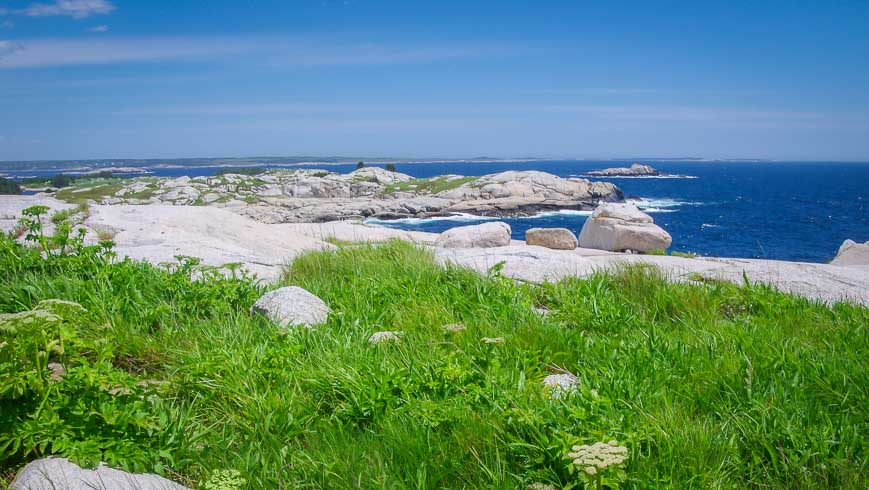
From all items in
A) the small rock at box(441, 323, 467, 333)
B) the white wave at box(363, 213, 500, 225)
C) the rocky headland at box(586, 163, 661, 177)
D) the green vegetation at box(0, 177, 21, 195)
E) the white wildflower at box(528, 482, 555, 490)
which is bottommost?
the white wave at box(363, 213, 500, 225)

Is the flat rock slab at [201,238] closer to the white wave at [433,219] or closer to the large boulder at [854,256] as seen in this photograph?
the large boulder at [854,256]

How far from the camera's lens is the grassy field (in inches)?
98.0

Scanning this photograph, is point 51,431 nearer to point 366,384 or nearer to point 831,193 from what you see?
point 366,384

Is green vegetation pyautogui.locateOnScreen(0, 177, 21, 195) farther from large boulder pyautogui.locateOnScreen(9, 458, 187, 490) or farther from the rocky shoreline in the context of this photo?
large boulder pyautogui.locateOnScreen(9, 458, 187, 490)

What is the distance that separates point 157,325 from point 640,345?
12.4ft

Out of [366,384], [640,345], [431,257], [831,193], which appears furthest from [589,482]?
[831,193]

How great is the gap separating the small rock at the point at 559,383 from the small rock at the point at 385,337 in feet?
3.69

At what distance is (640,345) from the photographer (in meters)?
3.78

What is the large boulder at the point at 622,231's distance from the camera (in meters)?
18.6

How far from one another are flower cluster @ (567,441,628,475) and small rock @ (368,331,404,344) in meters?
1.84

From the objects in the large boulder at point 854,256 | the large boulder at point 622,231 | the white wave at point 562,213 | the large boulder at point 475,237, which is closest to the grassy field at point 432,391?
the large boulder at point 475,237

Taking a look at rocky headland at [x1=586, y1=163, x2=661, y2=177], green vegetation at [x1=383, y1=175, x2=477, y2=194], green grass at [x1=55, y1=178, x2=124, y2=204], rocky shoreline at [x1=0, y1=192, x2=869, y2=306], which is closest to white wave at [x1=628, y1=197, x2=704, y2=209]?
green vegetation at [x1=383, y1=175, x2=477, y2=194]

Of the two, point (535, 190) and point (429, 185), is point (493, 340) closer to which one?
point (535, 190)

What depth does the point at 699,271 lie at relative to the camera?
23.0ft
